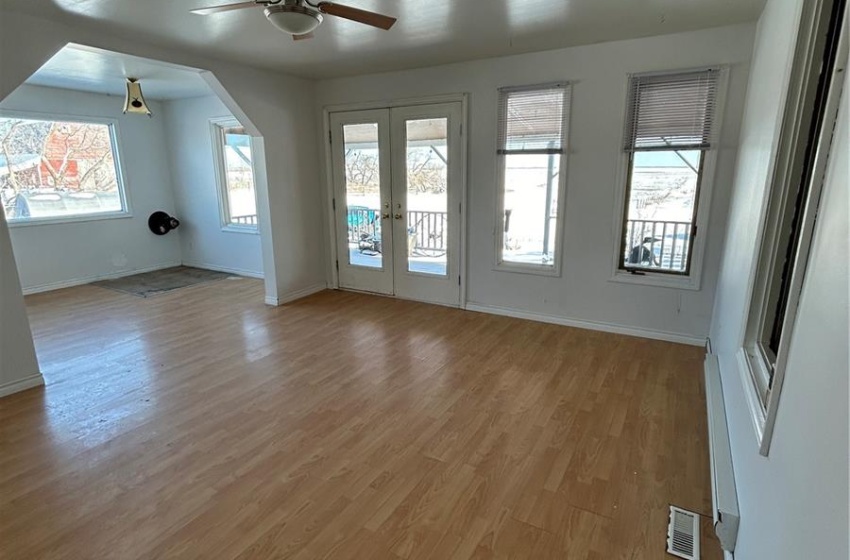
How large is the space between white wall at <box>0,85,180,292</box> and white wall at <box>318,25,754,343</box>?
400 cm

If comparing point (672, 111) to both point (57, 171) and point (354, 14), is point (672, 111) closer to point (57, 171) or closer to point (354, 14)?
point (354, 14)

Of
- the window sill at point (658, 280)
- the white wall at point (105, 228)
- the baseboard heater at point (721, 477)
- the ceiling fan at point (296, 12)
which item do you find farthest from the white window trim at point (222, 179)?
the baseboard heater at point (721, 477)

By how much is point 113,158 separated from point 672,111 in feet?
22.5

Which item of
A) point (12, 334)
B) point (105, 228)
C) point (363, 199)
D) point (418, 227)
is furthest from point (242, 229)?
point (12, 334)

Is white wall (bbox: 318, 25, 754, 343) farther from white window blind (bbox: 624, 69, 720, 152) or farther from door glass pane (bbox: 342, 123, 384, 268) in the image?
door glass pane (bbox: 342, 123, 384, 268)

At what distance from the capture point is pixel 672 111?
3518 millimetres

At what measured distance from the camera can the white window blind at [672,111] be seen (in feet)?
11.1

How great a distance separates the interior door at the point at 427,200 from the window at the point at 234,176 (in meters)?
2.43

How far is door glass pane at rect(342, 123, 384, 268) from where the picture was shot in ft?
16.6

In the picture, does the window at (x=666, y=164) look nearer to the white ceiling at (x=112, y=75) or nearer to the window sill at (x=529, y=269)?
the window sill at (x=529, y=269)

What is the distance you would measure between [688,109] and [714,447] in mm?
2582

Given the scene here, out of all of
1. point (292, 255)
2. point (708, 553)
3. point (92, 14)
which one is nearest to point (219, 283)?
point (292, 255)

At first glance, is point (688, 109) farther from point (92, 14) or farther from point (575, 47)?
point (92, 14)

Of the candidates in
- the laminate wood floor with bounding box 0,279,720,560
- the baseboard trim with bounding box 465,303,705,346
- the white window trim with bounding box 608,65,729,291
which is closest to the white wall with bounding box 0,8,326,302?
the laminate wood floor with bounding box 0,279,720,560
